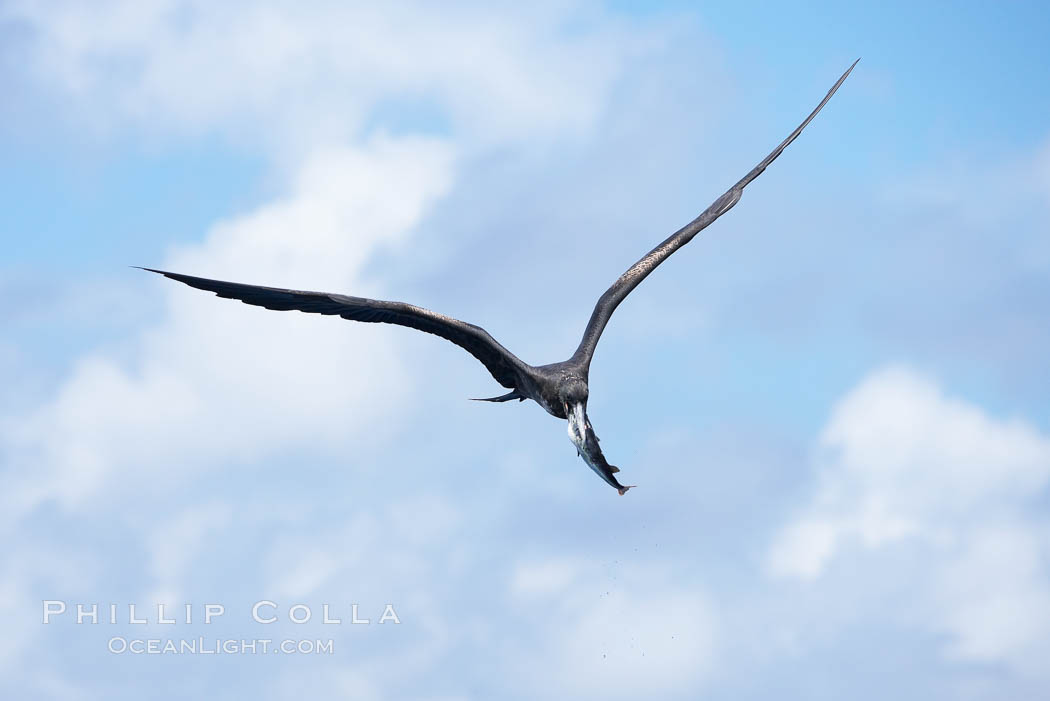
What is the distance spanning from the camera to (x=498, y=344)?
20.9 metres

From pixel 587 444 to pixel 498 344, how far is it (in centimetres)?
217

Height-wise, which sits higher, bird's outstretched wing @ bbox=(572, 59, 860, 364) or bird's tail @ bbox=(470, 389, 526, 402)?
bird's outstretched wing @ bbox=(572, 59, 860, 364)

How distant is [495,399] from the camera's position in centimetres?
2180

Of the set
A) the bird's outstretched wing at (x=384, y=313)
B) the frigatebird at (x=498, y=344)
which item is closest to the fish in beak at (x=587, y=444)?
the frigatebird at (x=498, y=344)

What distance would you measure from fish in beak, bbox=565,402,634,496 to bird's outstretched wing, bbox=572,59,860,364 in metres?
1.41

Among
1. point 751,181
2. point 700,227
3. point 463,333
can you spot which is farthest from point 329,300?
point 751,181

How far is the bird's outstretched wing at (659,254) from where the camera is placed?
23.0m

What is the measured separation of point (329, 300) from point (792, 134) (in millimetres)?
10410

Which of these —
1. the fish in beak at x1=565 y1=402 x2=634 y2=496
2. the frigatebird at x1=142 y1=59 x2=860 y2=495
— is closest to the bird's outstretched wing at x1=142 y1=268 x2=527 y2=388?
the frigatebird at x1=142 y1=59 x2=860 y2=495

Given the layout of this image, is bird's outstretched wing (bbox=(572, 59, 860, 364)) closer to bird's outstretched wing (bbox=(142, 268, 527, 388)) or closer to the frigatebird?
the frigatebird

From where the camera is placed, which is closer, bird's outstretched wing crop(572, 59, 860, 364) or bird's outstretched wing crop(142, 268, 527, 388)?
bird's outstretched wing crop(142, 268, 527, 388)

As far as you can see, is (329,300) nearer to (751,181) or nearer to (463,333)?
(463,333)

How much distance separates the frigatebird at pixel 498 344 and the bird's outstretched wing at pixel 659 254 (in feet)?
0.08

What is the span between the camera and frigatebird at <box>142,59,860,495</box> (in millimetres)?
19703
